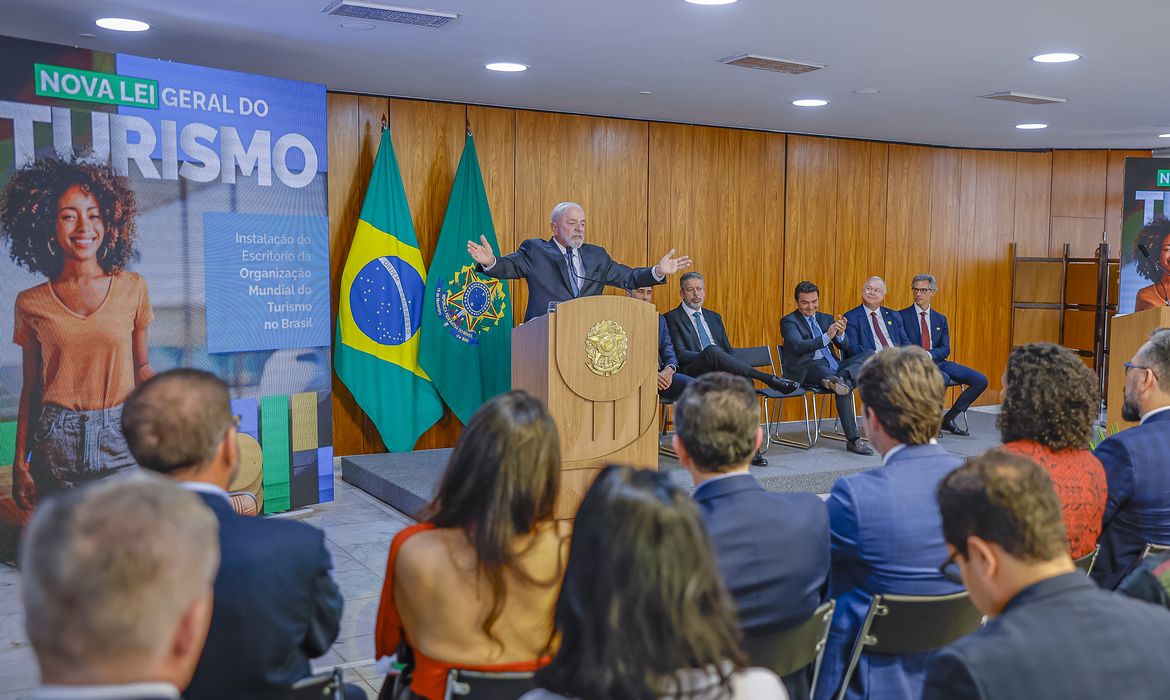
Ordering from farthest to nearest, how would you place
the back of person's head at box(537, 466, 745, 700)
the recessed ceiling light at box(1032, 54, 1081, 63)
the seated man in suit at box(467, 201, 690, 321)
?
the seated man in suit at box(467, 201, 690, 321) < the recessed ceiling light at box(1032, 54, 1081, 63) < the back of person's head at box(537, 466, 745, 700)

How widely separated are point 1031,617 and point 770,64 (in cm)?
526

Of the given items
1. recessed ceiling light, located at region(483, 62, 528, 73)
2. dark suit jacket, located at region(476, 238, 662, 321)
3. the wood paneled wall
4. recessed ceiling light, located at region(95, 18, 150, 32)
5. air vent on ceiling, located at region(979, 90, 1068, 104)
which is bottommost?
dark suit jacket, located at region(476, 238, 662, 321)

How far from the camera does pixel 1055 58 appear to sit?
6.09m

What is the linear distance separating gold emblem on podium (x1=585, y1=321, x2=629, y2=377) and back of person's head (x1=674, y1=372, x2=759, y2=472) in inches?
110

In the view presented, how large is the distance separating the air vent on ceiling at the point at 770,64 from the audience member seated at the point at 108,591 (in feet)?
18.0

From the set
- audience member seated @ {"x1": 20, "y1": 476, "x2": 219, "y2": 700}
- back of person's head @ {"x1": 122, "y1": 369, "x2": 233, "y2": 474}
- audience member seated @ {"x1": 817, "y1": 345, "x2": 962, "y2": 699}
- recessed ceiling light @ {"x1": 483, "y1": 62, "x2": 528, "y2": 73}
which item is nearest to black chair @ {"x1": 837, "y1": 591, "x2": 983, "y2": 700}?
audience member seated @ {"x1": 817, "y1": 345, "x2": 962, "y2": 699}

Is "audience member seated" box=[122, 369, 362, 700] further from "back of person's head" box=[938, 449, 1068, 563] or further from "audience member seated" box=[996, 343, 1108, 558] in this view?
"audience member seated" box=[996, 343, 1108, 558]

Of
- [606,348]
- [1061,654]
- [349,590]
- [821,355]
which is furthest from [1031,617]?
[821,355]

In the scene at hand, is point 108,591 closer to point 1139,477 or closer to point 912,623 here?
point 912,623

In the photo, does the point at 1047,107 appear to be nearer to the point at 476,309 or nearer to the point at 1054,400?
the point at 476,309

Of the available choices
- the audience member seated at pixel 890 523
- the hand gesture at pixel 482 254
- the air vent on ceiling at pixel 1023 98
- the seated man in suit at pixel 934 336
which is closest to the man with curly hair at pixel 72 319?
the hand gesture at pixel 482 254

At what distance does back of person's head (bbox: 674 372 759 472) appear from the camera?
2221mm

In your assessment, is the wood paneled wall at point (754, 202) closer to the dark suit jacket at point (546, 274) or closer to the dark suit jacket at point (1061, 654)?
the dark suit jacket at point (546, 274)

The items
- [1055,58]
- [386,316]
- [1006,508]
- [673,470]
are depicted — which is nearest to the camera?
[1006,508]
